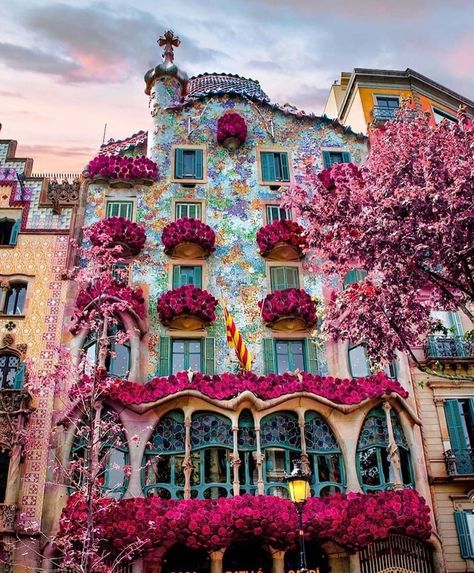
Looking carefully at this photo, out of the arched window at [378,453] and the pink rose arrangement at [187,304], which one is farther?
the pink rose arrangement at [187,304]

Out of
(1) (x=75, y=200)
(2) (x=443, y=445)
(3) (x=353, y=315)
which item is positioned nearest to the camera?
(3) (x=353, y=315)

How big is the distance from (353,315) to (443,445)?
8524 millimetres

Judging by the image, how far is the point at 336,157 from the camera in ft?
96.0

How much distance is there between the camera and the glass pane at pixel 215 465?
818 inches

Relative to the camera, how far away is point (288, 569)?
2050 cm

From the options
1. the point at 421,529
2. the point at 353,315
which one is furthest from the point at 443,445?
the point at 353,315

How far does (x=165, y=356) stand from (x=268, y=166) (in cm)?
1060

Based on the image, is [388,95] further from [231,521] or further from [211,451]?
[231,521]

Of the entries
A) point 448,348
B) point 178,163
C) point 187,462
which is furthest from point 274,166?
point 187,462

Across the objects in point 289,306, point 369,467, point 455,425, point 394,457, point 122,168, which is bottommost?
point 369,467

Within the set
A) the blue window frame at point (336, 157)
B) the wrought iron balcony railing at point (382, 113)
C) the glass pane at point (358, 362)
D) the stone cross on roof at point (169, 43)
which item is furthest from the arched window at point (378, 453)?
the stone cross on roof at point (169, 43)

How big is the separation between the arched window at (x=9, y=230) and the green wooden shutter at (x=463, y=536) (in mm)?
19868

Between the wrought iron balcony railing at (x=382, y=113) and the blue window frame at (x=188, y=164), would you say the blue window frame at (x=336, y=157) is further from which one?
the blue window frame at (x=188, y=164)

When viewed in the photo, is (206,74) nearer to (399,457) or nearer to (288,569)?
(399,457)
